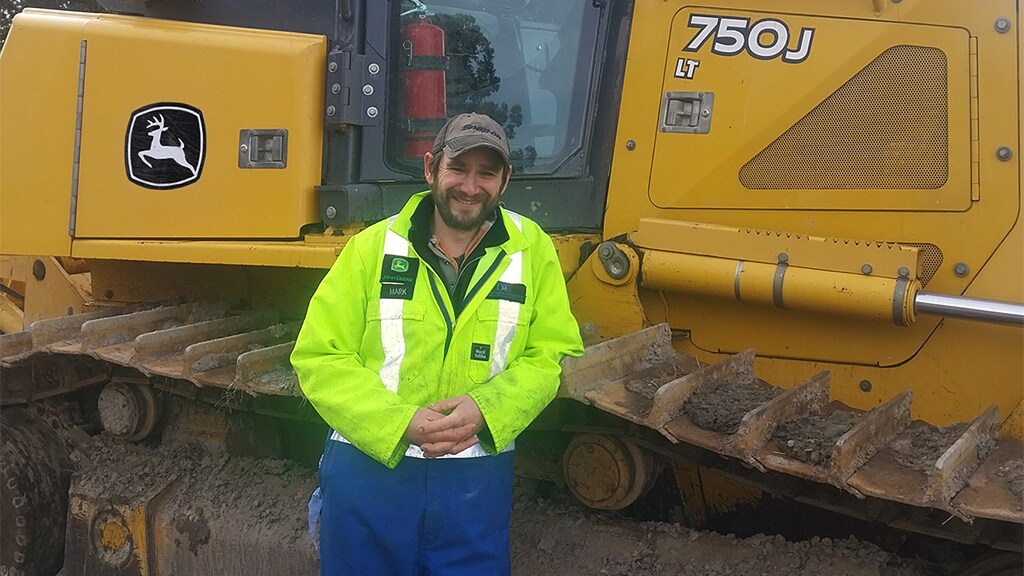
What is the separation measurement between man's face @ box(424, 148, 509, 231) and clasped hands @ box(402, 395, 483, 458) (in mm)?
431

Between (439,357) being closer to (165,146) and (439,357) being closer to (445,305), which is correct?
(445,305)

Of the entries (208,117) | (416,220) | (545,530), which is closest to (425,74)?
(208,117)

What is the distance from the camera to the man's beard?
232 cm

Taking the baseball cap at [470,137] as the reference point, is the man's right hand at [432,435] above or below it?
below

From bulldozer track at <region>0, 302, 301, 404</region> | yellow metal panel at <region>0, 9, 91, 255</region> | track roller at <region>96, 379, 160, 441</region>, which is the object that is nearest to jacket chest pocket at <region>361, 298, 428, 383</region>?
bulldozer track at <region>0, 302, 301, 404</region>

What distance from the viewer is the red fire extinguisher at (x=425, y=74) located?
3.28 meters

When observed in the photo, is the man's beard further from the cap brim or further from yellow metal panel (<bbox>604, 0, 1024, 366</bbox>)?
yellow metal panel (<bbox>604, 0, 1024, 366</bbox>)

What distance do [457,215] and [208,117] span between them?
56.5 inches

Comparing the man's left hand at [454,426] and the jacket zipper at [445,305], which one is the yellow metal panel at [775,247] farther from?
the man's left hand at [454,426]

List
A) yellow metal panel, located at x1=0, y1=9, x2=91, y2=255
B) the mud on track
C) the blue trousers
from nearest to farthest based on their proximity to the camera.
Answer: the blue trousers → the mud on track → yellow metal panel, located at x1=0, y1=9, x2=91, y2=255

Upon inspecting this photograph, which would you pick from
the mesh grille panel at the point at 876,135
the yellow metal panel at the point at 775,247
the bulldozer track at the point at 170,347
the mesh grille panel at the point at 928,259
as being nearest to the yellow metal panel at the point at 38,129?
the bulldozer track at the point at 170,347

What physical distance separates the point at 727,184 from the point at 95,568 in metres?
2.64

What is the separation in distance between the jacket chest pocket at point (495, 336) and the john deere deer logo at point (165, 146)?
1539 mm

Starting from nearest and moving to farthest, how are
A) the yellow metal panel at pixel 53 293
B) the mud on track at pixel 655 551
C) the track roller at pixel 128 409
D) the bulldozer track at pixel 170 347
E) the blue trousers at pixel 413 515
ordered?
1. the blue trousers at pixel 413 515
2. the mud on track at pixel 655 551
3. the bulldozer track at pixel 170 347
4. the track roller at pixel 128 409
5. the yellow metal panel at pixel 53 293
